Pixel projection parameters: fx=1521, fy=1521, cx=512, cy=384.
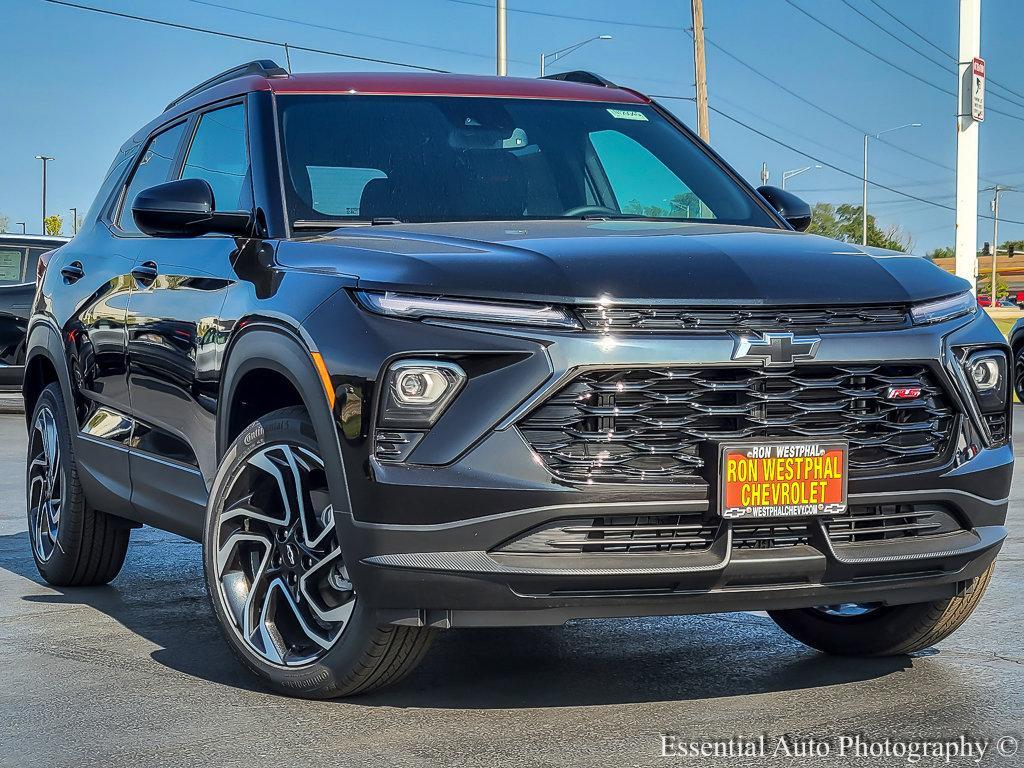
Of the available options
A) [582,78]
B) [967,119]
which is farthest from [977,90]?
[582,78]

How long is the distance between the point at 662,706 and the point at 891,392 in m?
1.10

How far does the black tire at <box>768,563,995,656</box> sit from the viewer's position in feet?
15.2

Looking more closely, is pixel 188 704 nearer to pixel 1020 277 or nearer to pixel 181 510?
pixel 181 510

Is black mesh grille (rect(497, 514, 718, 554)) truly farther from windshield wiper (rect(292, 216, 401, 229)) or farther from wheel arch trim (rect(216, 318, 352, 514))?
windshield wiper (rect(292, 216, 401, 229))

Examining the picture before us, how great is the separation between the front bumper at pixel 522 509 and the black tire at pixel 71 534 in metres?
2.69

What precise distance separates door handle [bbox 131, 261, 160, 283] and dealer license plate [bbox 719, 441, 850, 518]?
2.55m

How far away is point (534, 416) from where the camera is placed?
12.2ft

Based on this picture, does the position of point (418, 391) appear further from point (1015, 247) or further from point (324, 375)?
point (1015, 247)

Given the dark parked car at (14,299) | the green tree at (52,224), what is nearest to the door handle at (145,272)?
the dark parked car at (14,299)

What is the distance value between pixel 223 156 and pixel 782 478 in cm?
261

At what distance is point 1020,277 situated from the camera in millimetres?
155125

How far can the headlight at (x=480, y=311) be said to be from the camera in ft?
12.4

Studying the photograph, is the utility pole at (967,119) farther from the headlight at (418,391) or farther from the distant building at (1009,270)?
the distant building at (1009,270)

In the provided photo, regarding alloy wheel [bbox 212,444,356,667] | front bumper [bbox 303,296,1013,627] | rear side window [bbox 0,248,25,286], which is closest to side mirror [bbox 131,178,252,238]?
alloy wheel [bbox 212,444,356,667]
